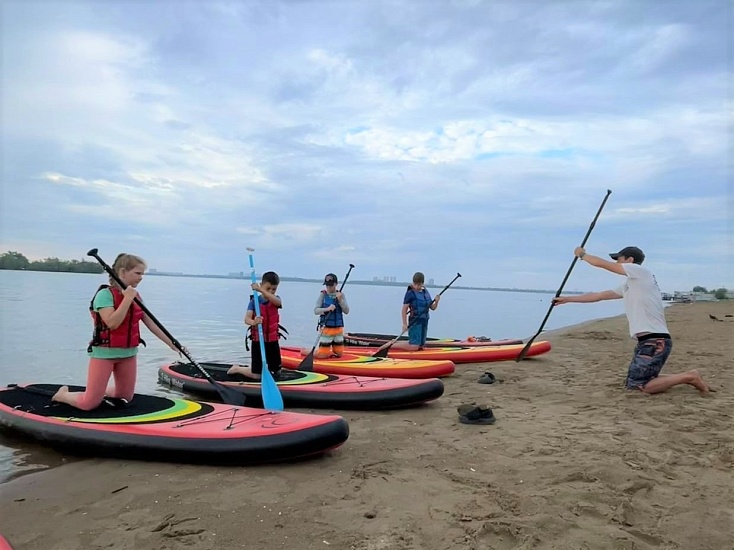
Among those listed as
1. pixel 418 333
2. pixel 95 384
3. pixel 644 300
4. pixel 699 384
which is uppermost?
pixel 644 300

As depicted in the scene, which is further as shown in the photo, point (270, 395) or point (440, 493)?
point (270, 395)

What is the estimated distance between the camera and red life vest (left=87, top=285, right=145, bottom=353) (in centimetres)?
466

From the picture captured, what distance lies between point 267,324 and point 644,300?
14.2 ft

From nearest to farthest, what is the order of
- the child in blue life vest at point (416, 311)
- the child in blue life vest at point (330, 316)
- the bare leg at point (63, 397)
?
the bare leg at point (63, 397) → the child in blue life vest at point (330, 316) → the child in blue life vest at point (416, 311)

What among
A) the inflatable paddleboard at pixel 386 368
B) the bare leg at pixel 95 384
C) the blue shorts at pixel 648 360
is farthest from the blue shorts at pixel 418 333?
the bare leg at pixel 95 384

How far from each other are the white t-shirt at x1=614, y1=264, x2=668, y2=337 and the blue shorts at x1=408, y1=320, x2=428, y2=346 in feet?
14.8

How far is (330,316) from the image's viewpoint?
8438mm

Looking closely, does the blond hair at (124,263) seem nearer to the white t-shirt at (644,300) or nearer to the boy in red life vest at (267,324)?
the boy in red life vest at (267,324)

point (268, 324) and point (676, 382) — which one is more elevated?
point (268, 324)

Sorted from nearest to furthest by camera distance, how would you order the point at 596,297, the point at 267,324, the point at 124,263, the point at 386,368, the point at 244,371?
1. the point at 124,263
2. the point at 596,297
3. the point at 267,324
4. the point at 244,371
5. the point at 386,368

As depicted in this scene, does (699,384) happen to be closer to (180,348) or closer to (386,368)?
(386,368)

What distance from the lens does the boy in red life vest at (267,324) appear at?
620cm

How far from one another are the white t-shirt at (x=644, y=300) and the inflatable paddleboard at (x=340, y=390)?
232 cm

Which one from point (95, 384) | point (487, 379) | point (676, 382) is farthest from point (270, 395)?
point (676, 382)
